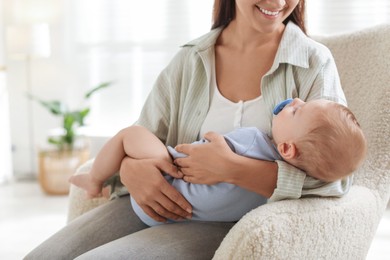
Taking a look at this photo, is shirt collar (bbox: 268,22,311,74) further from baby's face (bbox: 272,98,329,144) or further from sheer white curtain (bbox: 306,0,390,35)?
sheer white curtain (bbox: 306,0,390,35)

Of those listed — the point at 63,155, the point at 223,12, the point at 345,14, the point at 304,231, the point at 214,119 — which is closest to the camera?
the point at 304,231

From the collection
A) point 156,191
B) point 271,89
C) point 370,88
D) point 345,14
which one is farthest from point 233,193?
point 345,14

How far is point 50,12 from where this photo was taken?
4238 millimetres

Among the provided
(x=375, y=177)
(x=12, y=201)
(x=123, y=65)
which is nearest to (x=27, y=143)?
(x=12, y=201)

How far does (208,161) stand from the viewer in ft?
4.26

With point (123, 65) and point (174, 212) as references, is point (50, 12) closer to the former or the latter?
point (123, 65)

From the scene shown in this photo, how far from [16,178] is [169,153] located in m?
3.28

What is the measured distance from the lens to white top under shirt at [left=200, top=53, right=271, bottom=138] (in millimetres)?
1430

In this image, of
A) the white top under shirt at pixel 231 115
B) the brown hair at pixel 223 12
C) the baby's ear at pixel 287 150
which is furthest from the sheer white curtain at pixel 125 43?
the baby's ear at pixel 287 150

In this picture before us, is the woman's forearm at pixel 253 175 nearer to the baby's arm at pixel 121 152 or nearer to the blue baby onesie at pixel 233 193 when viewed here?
the blue baby onesie at pixel 233 193

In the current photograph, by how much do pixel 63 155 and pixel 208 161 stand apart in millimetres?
2722

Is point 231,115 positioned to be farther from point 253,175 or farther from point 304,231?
point 304,231

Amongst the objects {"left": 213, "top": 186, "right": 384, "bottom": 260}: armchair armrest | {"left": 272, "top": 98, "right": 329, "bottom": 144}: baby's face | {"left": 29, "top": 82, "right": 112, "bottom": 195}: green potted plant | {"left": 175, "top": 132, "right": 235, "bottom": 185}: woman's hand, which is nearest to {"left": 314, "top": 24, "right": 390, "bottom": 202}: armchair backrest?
{"left": 213, "top": 186, "right": 384, "bottom": 260}: armchair armrest

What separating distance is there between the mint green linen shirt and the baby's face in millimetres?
69
